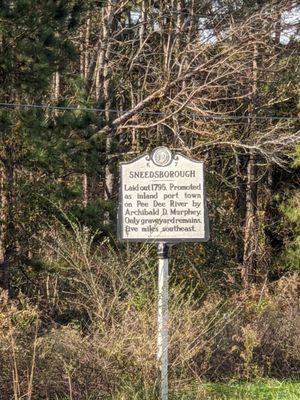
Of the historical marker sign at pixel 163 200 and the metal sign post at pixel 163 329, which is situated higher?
the historical marker sign at pixel 163 200

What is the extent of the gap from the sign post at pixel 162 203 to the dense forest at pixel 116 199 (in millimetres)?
533

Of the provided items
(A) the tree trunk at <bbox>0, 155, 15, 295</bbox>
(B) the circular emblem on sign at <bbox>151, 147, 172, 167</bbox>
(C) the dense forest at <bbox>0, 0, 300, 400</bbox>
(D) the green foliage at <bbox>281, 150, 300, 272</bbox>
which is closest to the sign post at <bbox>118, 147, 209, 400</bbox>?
(B) the circular emblem on sign at <bbox>151, 147, 172, 167</bbox>

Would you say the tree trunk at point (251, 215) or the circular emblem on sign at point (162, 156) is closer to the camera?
the circular emblem on sign at point (162, 156)

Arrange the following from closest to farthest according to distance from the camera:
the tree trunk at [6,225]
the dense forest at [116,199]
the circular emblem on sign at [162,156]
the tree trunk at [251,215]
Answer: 1. the circular emblem on sign at [162,156]
2. the dense forest at [116,199]
3. the tree trunk at [6,225]
4. the tree trunk at [251,215]

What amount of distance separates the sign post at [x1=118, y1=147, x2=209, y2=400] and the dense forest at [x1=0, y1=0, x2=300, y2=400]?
21.0 inches

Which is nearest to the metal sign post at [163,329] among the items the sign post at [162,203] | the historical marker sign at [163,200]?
the sign post at [162,203]

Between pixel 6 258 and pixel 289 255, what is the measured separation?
11.9 meters

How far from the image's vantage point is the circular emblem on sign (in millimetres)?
7742

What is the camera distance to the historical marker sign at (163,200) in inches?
301

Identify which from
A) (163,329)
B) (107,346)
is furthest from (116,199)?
(163,329)

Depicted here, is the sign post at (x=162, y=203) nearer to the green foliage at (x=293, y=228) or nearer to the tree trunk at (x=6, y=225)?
the tree trunk at (x=6, y=225)

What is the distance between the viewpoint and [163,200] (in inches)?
303

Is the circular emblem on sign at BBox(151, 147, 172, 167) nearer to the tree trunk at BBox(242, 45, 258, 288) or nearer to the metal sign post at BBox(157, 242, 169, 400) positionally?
the metal sign post at BBox(157, 242, 169, 400)

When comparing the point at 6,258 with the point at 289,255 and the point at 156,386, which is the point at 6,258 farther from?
the point at 289,255
